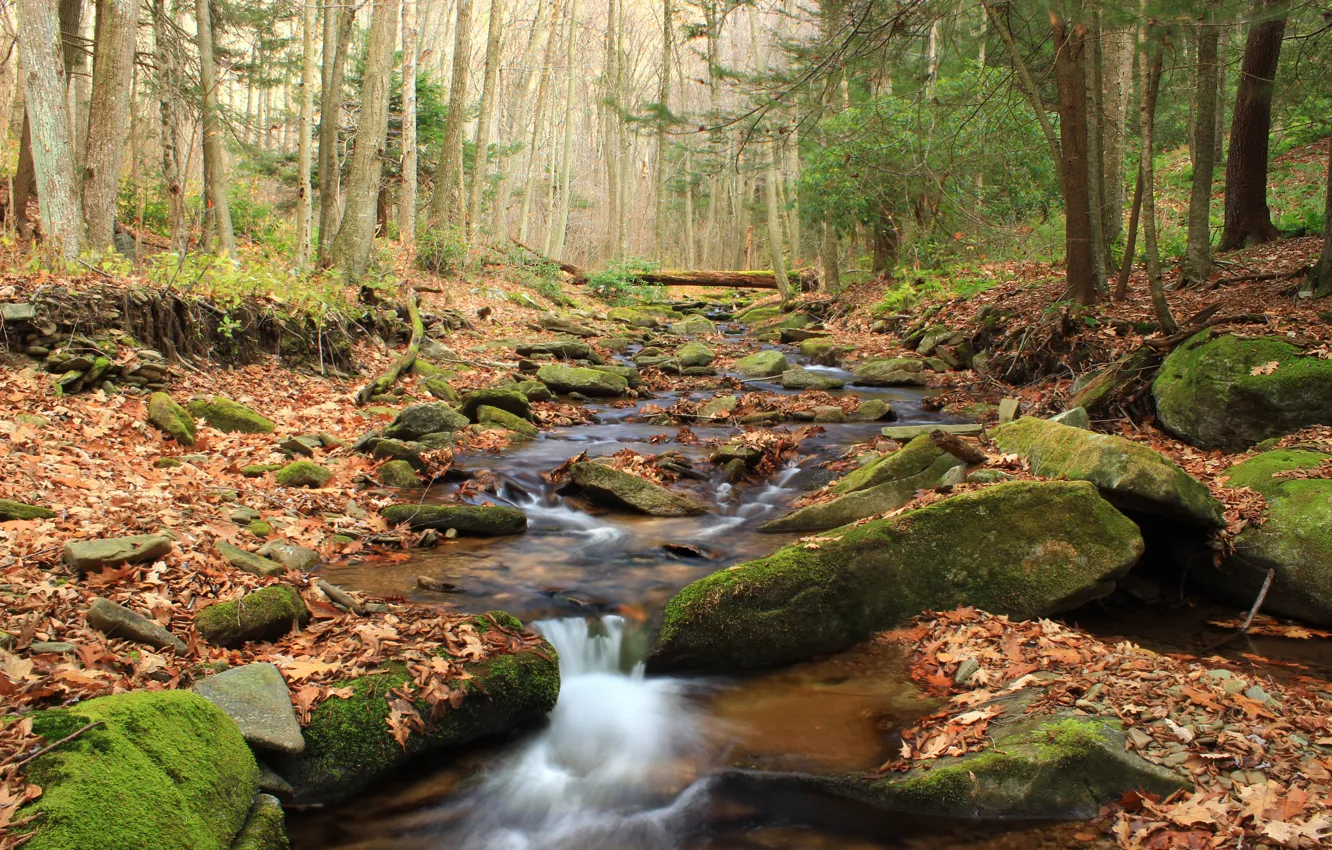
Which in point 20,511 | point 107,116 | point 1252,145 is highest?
point 1252,145

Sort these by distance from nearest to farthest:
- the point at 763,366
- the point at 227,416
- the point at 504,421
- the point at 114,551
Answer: the point at 114,551, the point at 227,416, the point at 504,421, the point at 763,366

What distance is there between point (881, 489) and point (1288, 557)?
284cm

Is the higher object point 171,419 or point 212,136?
point 212,136

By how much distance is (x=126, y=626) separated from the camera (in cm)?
395

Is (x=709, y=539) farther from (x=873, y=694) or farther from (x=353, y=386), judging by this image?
(x=353, y=386)

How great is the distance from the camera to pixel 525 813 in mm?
4047

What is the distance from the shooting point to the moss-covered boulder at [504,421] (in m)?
10.3

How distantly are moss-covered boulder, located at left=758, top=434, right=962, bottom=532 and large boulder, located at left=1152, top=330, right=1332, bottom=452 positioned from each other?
2.48 metres

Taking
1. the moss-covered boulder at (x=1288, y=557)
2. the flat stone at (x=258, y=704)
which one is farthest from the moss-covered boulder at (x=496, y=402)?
the moss-covered boulder at (x=1288, y=557)

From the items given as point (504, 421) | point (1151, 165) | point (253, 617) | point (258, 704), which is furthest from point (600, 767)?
point (1151, 165)

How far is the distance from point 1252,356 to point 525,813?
24.0 feet

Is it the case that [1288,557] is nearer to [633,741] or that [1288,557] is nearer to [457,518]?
[633,741]

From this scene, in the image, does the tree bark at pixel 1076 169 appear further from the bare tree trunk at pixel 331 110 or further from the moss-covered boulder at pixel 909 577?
the bare tree trunk at pixel 331 110

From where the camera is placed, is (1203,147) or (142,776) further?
(1203,147)
